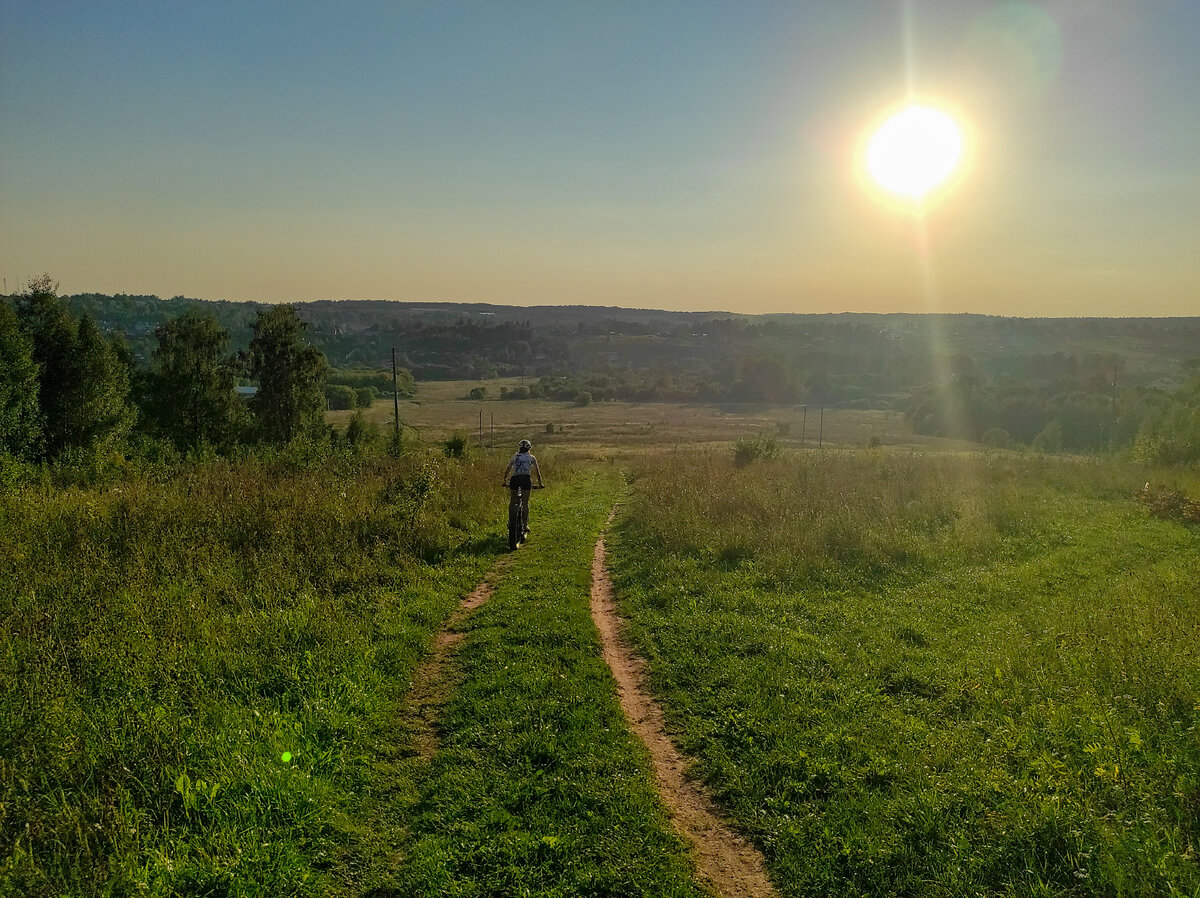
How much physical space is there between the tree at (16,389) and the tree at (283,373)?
453 inches

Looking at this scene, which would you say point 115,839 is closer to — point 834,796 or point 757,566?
point 834,796

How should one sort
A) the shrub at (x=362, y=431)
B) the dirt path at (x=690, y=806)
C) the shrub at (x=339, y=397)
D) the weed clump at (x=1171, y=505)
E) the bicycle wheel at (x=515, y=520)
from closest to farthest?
1. the dirt path at (x=690, y=806)
2. the bicycle wheel at (x=515, y=520)
3. the weed clump at (x=1171, y=505)
4. the shrub at (x=362, y=431)
5. the shrub at (x=339, y=397)

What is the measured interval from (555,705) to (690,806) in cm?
167

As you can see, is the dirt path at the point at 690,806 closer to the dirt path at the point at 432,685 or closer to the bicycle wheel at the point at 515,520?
the dirt path at the point at 432,685

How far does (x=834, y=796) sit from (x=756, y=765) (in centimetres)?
63

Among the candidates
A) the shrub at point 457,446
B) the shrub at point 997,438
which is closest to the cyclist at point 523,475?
the shrub at point 457,446

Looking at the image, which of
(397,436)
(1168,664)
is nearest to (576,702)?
(1168,664)

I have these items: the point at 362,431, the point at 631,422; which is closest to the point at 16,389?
the point at 362,431

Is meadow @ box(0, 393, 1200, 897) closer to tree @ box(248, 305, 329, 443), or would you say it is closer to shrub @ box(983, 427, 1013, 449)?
tree @ box(248, 305, 329, 443)

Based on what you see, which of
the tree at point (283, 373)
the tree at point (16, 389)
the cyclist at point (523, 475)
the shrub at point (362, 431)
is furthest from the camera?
the shrub at point (362, 431)

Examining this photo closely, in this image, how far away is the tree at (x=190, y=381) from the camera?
3300 centimetres

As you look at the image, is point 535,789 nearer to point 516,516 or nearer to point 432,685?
point 432,685

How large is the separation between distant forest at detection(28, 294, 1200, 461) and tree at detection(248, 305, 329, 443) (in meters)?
1.51

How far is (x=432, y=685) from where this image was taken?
6.90 metres
